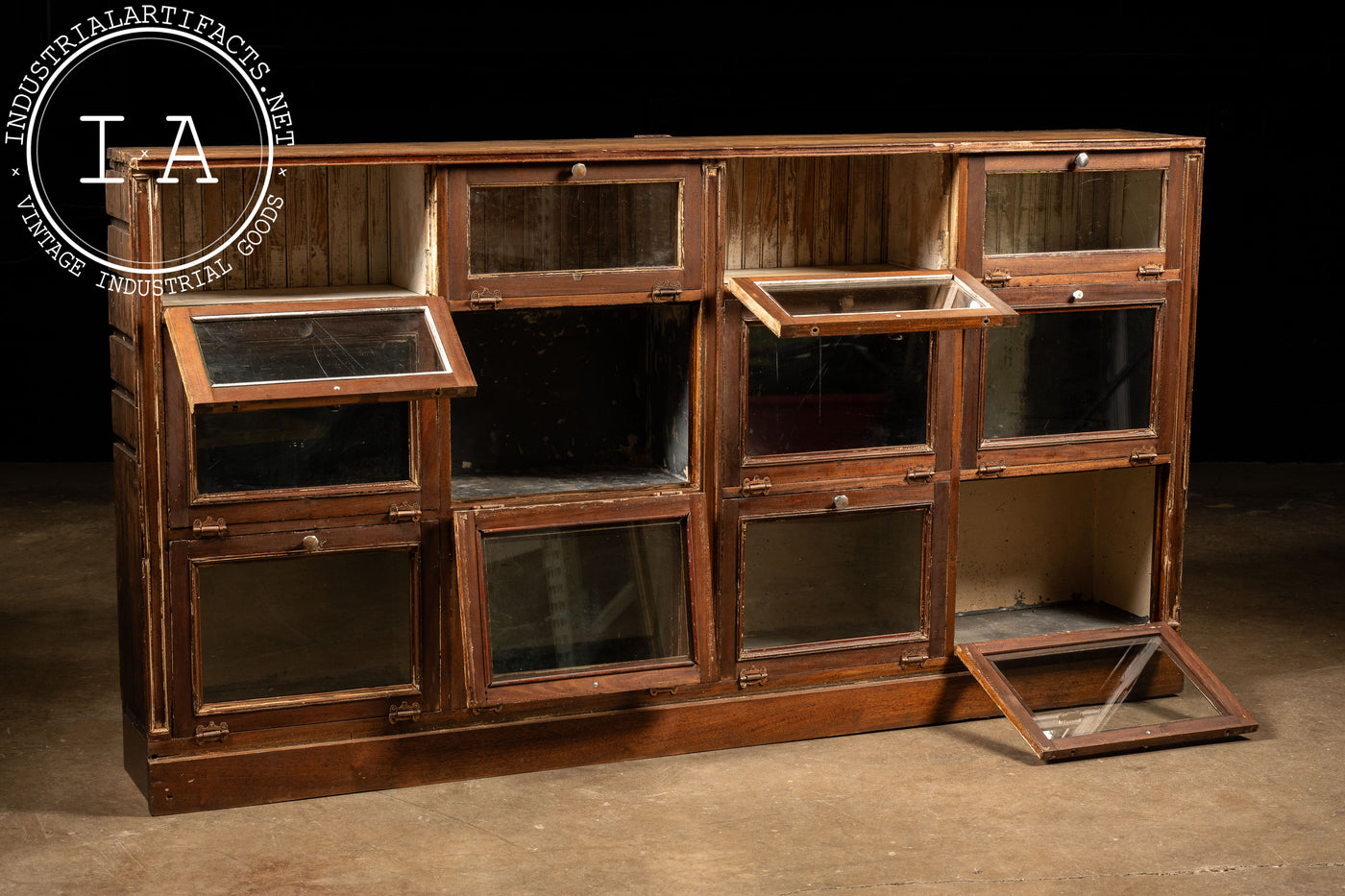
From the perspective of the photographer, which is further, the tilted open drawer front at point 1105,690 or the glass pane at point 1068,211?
the glass pane at point 1068,211

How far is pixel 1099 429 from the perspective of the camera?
500 centimetres

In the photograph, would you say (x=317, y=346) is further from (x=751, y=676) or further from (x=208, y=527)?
(x=751, y=676)

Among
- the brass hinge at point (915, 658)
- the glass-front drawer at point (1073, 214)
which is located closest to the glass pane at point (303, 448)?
the brass hinge at point (915, 658)

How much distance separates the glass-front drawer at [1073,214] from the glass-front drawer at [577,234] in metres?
0.83

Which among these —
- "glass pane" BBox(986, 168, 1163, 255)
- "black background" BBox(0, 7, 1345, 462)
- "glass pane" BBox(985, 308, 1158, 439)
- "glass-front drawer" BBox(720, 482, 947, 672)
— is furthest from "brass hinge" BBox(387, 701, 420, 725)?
"black background" BBox(0, 7, 1345, 462)

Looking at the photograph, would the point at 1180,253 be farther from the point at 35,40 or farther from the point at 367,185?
the point at 35,40

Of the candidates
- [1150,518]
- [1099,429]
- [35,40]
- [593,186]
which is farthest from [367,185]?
A: [35,40]

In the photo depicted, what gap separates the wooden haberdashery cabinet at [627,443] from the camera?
13.8 ft

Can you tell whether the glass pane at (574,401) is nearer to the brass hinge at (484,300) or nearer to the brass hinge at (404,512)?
the brass hinge at (404,512)

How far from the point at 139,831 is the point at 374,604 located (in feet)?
2.56

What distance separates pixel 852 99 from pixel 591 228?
11.3 feet

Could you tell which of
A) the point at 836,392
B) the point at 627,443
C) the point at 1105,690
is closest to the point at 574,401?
the point at 627,443

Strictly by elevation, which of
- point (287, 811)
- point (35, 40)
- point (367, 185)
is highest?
point (35, 40)

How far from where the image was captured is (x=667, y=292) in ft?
14.6
